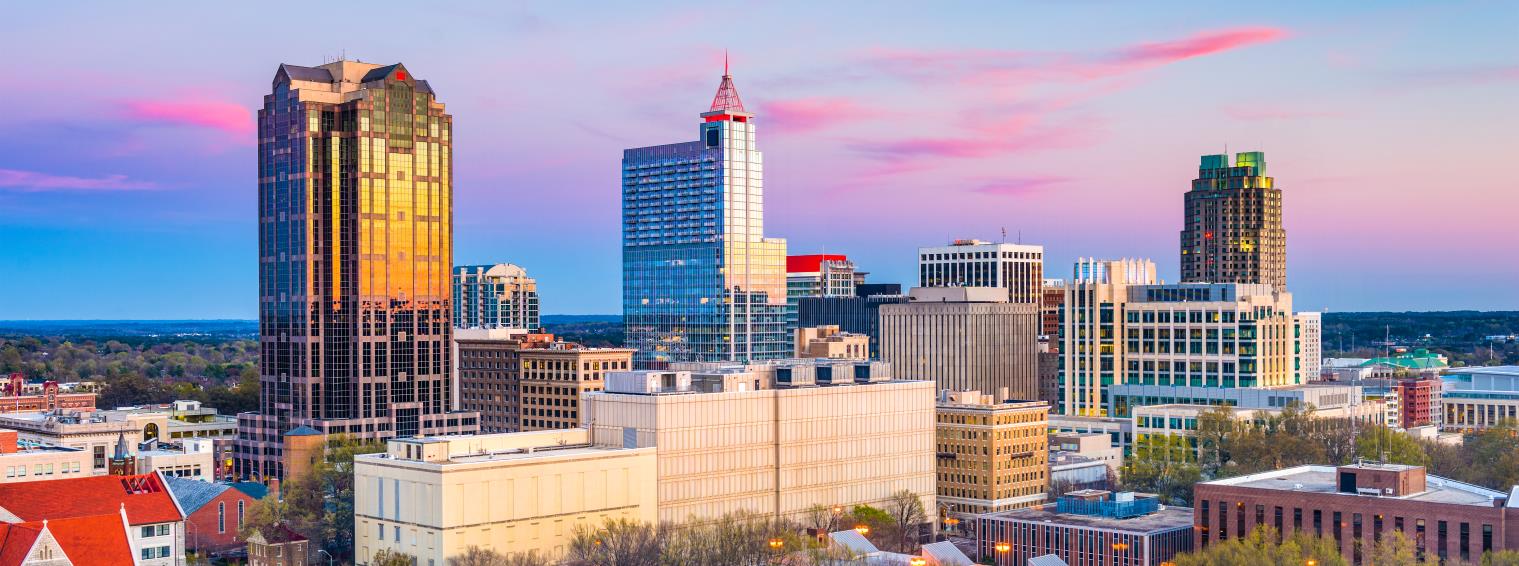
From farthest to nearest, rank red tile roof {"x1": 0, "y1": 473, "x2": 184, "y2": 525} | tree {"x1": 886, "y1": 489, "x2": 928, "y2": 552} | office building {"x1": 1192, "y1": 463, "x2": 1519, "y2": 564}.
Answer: tree {"x1": 886, "y1": 489, "x2": 928, "y2": 552} < red tile roof {"x1": 0, "y1": 473, "x2": 184, "y2": 525} < office building {"x1": 1192, "y1": 463, "x2": 1519, "y2": 564}

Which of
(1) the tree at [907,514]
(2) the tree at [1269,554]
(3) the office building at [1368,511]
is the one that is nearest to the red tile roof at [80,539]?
(1) the tree at [907,514]

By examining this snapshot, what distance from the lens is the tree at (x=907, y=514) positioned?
177 m

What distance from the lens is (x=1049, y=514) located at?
16050 centimetres

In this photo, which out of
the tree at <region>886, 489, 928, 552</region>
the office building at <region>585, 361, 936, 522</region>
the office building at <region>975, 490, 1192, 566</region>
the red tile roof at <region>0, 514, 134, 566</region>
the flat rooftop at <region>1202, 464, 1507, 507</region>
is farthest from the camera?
the tree at <region>886, 489, 928, 552</region>

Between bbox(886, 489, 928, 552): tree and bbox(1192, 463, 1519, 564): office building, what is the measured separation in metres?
36.4

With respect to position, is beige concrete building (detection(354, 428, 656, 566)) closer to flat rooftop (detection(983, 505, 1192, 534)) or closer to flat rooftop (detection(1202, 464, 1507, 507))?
flat rooftop (detection(983, 505, 1192, 534))

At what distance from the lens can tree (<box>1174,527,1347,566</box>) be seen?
125125mm

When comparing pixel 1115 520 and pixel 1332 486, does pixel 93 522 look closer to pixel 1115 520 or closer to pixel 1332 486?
pixel 1115 520

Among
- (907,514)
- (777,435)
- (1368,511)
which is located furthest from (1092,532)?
(777,435)

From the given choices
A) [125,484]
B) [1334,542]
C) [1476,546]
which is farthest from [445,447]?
[1476,546]

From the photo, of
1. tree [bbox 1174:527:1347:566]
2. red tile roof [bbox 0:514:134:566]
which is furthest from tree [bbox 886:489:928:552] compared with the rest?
red tile roof [bbox 0:514:134:566]

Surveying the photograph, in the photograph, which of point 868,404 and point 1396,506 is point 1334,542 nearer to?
point 1396,506

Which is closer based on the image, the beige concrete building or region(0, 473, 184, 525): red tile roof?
region(0, 473, 184, 525): red tile roof

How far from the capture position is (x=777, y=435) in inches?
6791
